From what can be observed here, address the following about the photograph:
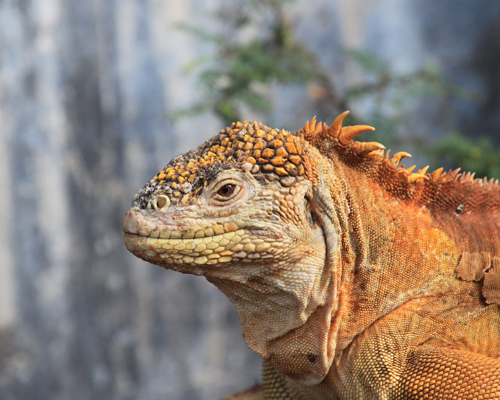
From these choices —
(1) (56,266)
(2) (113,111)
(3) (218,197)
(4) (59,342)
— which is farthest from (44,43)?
(3) (218,197)

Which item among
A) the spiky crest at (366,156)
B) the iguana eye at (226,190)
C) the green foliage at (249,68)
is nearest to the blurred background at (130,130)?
the green foliage at (249,68)

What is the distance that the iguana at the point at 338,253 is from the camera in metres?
1.73

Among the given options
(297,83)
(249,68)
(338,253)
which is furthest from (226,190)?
(297,83)

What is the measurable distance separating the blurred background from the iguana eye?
164 inches

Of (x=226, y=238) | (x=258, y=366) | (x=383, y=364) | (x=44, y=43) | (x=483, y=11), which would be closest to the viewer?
(x=226, y=238)

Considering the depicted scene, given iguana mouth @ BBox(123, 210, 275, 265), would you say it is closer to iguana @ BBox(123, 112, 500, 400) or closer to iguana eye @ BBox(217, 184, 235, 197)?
iguana @ BBox(123, 112, 500, 400)

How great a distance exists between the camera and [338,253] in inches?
73.7

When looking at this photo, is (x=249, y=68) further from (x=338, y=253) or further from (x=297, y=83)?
(x=338, y=253)

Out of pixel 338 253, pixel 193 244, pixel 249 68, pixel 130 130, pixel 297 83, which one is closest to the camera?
pixel 193 244

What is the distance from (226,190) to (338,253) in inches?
20.2

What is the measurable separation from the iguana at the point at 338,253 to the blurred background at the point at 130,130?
3805mm

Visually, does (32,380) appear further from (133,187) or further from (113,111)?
(113,111)

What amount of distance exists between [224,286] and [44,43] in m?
5.61

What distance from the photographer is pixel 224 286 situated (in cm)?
187
